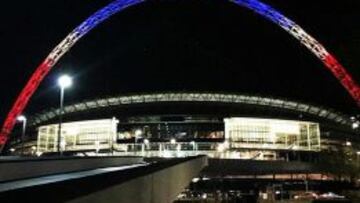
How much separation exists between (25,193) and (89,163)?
2970 cm

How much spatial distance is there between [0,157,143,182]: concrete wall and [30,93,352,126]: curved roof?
122826 mm

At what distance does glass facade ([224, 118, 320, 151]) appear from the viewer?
475ft

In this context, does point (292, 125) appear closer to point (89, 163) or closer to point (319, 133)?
point (319, 133)

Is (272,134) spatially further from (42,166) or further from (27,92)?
(42,166)

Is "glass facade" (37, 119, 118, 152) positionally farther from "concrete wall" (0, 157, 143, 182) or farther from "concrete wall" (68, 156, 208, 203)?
"concrete wall" (68, 156, 208, 203)

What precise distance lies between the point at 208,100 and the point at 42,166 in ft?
452

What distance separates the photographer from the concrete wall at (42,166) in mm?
20250

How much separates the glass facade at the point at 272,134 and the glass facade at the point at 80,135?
32091mm

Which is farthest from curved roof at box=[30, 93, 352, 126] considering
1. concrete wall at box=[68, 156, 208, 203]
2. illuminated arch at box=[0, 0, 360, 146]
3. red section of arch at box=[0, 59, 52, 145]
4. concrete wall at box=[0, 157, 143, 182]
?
concrete wall at box=[68, 156, 208, 203]

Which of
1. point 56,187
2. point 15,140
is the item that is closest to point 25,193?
point 56,187

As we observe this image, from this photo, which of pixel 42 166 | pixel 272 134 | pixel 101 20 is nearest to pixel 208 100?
pixel 272 134

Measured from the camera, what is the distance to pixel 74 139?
15200 centimetres

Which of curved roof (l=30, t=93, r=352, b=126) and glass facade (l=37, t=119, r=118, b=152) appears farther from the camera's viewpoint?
curved roof (l=30, t=93, r=352, b=126)

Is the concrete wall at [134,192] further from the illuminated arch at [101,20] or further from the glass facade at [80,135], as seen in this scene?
the glass facade at [80,135]
